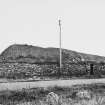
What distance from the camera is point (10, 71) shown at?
83.9 feet

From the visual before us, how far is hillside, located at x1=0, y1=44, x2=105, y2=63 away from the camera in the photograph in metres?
30.1

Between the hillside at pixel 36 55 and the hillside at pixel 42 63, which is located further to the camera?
the hillside at pixel 36 55

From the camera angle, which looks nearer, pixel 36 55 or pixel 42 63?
pixel 42 63

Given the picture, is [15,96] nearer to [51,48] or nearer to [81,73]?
[81,73]

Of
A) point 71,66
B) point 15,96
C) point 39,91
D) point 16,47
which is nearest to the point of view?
point 15,96

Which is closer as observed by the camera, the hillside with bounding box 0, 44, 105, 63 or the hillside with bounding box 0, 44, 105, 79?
the hillside with bounding box 0, 44, 105, 79

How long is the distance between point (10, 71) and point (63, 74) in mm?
4969

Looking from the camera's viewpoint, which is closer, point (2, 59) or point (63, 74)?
point (63, 74)

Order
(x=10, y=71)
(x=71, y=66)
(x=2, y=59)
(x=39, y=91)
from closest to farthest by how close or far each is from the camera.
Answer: (x=39, y=91), (x=10, y=71), (x=71, y=66), (x=2, y=59)

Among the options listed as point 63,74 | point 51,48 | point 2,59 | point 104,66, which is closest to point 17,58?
point 2,59

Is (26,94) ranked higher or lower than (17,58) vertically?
lower

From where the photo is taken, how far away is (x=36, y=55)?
3166 cm

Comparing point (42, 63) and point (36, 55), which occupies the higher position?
point (36, 55)

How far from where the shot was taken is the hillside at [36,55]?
3010cm
